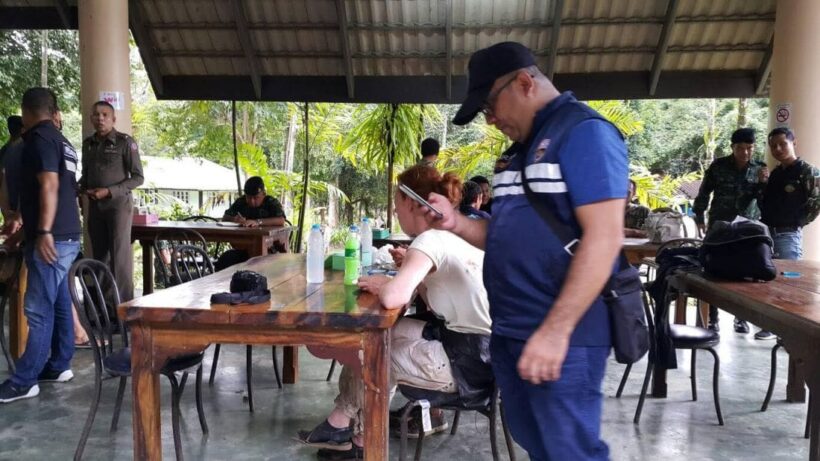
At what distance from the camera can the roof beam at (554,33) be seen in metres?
5.81

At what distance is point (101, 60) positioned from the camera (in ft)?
16.6

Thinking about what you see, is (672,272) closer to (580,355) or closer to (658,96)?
(580,355)

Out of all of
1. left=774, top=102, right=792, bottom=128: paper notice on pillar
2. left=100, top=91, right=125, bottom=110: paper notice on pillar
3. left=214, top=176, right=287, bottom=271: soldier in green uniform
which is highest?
left=100, top=91, right=125, bottom=110: paper notice on pillar

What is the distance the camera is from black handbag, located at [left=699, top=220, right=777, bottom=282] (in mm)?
2352

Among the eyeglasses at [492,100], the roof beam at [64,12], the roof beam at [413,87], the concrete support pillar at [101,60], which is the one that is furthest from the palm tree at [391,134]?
the eyeglasses at [492,100]

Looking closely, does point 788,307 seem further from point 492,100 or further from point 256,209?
point 256,209

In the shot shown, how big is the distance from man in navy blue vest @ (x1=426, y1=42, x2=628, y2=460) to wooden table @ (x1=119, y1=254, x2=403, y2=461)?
0.48 m

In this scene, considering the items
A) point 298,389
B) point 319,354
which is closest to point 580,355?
point 319,354

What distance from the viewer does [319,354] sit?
239 cm

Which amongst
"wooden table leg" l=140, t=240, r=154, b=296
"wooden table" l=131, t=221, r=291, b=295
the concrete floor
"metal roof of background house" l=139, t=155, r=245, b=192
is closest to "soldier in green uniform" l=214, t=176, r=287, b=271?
"wooden table" l=131, t=221, r=291, b=295

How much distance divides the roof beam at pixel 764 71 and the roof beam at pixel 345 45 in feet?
14.1

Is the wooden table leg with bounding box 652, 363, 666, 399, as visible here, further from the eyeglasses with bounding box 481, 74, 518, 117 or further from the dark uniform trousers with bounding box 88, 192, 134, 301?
the dark uniform trousers with bounding box 88, 192, 134, 301

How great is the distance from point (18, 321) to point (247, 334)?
2.83 meters

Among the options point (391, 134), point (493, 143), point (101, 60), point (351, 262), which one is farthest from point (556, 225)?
point (493, 143)
